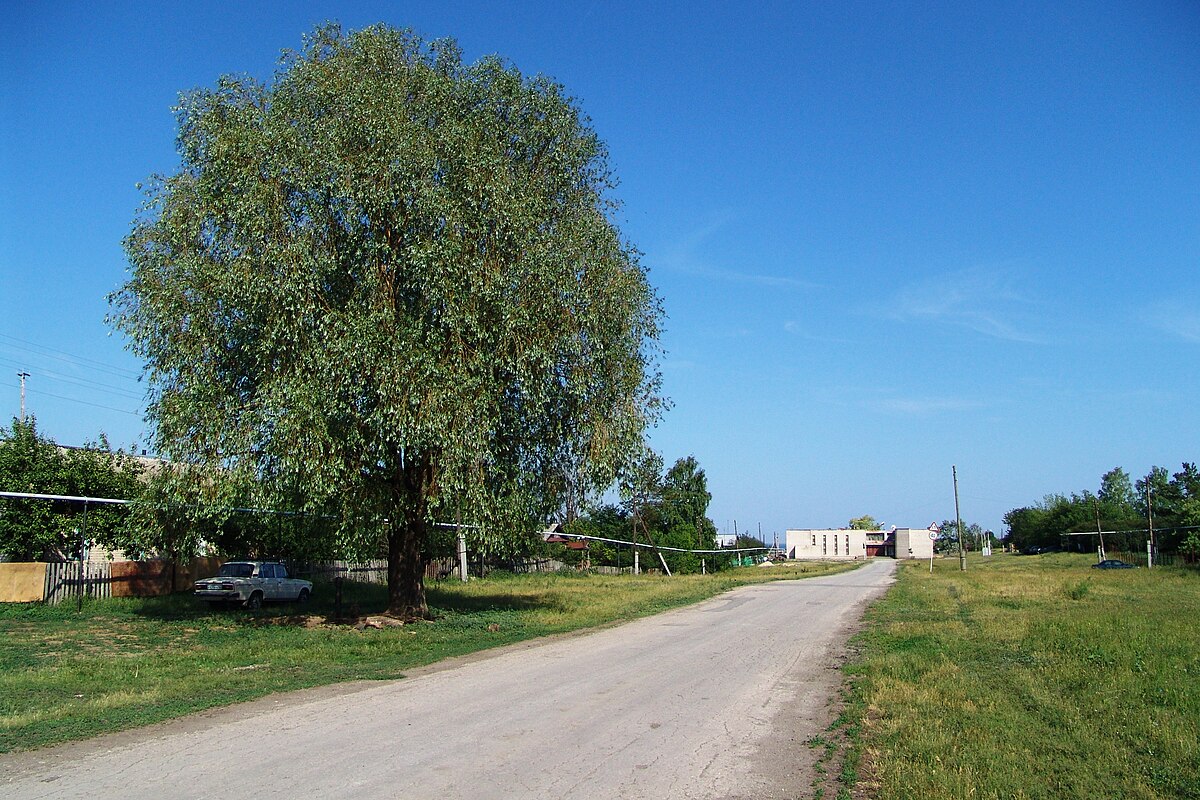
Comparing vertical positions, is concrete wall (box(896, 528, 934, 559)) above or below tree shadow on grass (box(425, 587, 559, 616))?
below

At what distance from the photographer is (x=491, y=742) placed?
28.2ft

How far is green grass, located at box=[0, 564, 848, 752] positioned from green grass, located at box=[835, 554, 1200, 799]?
7.60 m

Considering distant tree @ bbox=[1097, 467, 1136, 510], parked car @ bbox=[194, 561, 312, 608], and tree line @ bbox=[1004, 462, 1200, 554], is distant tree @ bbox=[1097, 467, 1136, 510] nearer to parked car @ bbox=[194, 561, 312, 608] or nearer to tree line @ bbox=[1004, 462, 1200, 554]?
tree line @ bbox=[1004, 462, 1200, 554]

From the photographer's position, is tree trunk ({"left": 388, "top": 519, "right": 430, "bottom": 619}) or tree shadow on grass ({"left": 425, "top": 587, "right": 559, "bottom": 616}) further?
tree shadow on grass ({"left": 425, "top": 587, "right": 559, "bottom": 616})

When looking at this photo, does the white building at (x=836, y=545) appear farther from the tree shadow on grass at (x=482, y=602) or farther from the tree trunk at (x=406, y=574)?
the tree trunk at (x=406, y=574)

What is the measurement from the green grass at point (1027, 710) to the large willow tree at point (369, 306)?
9352 millimetres

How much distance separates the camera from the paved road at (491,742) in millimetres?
7043

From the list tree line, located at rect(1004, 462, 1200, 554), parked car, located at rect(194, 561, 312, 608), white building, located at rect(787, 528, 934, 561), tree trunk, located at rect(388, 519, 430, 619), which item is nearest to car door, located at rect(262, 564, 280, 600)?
parked car, located at rect(194, 561, 312, 608)

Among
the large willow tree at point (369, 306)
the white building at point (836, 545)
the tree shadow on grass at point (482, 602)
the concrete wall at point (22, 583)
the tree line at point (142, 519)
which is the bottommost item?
the white building at point (836, 545)

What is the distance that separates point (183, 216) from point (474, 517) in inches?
383

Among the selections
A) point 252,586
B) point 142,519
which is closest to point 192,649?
point 142,519

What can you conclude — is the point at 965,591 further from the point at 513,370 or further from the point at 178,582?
the point at 178,582

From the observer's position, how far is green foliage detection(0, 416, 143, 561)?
2759cm

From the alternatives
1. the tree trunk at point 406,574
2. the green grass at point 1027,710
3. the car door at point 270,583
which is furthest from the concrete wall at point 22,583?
the green grass at point 1027,710
